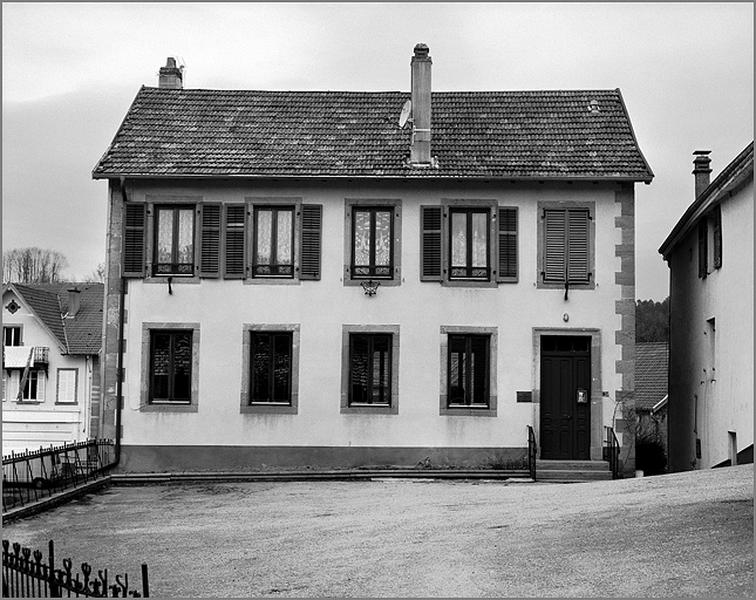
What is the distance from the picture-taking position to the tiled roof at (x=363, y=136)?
2375cm

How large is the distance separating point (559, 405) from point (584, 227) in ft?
12.9

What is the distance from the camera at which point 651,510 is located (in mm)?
14656

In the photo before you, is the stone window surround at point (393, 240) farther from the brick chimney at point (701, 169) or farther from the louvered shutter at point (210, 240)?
the brick chimney at point (701, 169)

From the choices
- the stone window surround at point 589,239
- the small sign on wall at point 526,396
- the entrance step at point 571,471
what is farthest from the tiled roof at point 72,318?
the entrance step at point 571,471

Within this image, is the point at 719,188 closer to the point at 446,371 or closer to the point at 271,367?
the point at 446,371

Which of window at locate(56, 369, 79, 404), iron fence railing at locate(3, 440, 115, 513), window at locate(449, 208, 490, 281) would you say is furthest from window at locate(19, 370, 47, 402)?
window at locate(449, 208, 490, 281)

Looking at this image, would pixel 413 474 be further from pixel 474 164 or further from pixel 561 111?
pixel 561 111

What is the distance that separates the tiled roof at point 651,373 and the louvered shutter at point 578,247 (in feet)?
86.8

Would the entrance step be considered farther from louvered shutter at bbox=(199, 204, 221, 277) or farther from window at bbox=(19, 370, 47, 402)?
window at bbox=(19, 370, 47, 402)

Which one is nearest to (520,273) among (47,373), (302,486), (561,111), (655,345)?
(561,111)

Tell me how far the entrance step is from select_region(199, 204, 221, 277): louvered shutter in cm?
820

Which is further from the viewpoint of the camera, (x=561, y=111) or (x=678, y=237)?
(x=678, y=237)

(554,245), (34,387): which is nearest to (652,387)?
(554,245)

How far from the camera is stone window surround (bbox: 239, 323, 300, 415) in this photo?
23625mm
